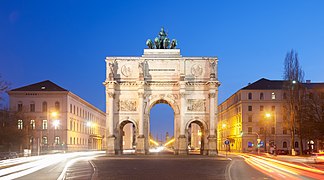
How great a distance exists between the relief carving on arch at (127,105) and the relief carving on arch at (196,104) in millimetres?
7526

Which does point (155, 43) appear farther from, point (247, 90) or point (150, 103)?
point (247, 90)

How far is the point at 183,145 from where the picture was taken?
229 ft

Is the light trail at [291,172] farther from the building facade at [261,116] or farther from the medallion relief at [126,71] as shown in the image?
the building facade at [261,116]

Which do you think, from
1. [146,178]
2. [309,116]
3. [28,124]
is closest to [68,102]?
[28,124]

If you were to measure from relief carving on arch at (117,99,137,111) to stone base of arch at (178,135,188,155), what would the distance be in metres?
7.87

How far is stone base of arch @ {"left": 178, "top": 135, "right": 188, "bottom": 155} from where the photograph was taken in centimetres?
6956

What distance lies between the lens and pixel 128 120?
236 ft

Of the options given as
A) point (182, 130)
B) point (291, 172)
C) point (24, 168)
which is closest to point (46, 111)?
point (182, 130)

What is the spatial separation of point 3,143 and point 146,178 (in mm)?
48040

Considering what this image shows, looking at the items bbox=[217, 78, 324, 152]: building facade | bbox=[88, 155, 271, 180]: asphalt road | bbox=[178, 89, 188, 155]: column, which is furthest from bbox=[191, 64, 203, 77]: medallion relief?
bbox=[217, 78, 324, 152]: building facade

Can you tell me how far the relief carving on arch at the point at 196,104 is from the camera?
72.2 meters

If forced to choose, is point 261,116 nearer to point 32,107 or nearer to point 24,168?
point 32,107

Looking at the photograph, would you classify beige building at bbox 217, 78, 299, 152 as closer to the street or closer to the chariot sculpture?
the chariot sculpture

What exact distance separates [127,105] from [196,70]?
425 inches
